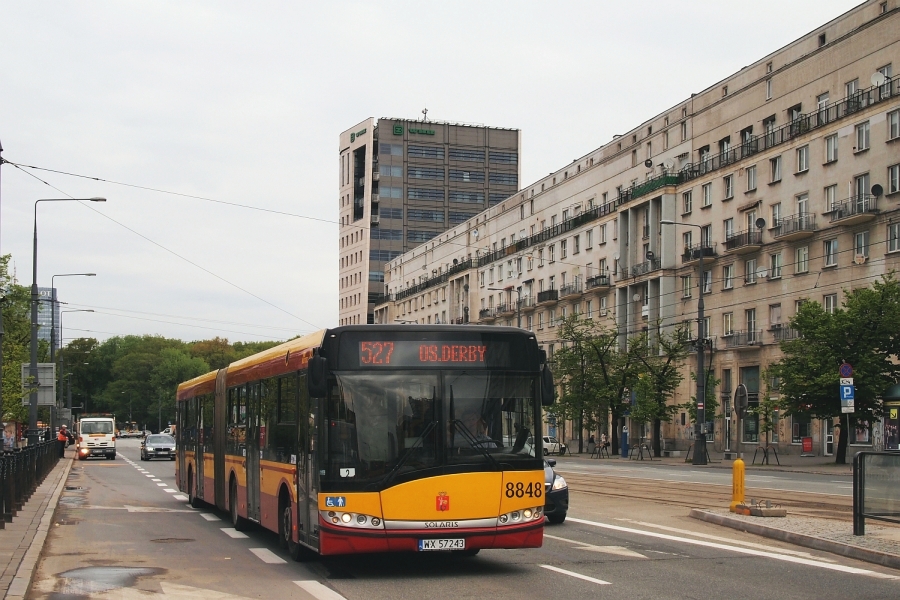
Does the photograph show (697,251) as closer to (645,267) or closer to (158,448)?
(645,267)

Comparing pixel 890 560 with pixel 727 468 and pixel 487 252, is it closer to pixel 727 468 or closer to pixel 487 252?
pixel 727 468

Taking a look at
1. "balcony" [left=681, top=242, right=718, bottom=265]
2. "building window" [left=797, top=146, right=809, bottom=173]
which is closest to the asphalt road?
"building window" [left=797, top=146, right=809, bottom=173]

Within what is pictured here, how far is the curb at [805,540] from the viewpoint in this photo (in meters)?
12.9

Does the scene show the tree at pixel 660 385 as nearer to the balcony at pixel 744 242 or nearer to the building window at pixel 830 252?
the balcony at pixel 744 242

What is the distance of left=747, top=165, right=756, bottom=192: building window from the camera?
63219 mm

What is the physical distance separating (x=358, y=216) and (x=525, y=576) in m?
135

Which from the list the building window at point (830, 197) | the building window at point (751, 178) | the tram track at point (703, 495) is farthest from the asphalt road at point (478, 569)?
the building window at point (751, 178)

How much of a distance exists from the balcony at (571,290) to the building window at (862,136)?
105 ft

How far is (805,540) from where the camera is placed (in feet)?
49.2

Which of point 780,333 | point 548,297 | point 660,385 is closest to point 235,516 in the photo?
point 660,385

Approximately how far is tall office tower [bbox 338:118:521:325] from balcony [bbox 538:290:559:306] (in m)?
54.1

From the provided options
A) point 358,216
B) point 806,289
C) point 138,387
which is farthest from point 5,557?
point 138,387

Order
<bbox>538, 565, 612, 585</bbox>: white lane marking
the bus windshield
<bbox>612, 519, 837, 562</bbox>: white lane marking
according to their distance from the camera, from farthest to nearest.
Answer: <bbox>612, 519, 837, 562</bbox>: white lane marking → the bus windshield → <bbox>538, 565, 612, 585</bbox>: white lane marking

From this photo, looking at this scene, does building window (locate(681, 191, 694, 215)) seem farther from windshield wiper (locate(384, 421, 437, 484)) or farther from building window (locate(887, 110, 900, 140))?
windshield wiper (locate(384, 421, 437, 484))
